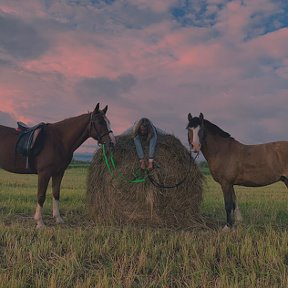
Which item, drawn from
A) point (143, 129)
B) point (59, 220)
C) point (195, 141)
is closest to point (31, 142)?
point (59, 220)

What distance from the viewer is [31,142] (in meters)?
6.57

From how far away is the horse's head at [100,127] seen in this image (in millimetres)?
6592

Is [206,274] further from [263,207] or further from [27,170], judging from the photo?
[263,207]

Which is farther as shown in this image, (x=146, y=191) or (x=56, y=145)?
(x=56, y=145)

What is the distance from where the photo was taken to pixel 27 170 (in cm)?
683

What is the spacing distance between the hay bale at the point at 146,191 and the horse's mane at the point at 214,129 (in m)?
0.70

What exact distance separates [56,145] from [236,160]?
3.77m

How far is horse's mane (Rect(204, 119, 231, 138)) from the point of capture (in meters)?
7.18

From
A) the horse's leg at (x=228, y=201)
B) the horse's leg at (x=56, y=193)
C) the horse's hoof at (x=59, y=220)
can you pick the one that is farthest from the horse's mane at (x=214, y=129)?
the horse's hoof at (x=59, y=220)

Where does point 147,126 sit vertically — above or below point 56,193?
above

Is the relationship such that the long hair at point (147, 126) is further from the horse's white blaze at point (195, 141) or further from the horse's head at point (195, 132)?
the horse's white blaze at point (195, 141)

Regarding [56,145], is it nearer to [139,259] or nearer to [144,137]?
[144,137]

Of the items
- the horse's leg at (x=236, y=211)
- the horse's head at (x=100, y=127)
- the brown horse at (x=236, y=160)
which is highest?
the horse's head at (x=100, y=127)

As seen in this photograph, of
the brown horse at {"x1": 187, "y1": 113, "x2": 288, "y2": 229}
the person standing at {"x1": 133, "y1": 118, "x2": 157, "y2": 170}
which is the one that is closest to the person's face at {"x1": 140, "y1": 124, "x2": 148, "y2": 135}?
the person standing at {"x1": 133, "y1": 118, "x2": 157, "y2": 170}
